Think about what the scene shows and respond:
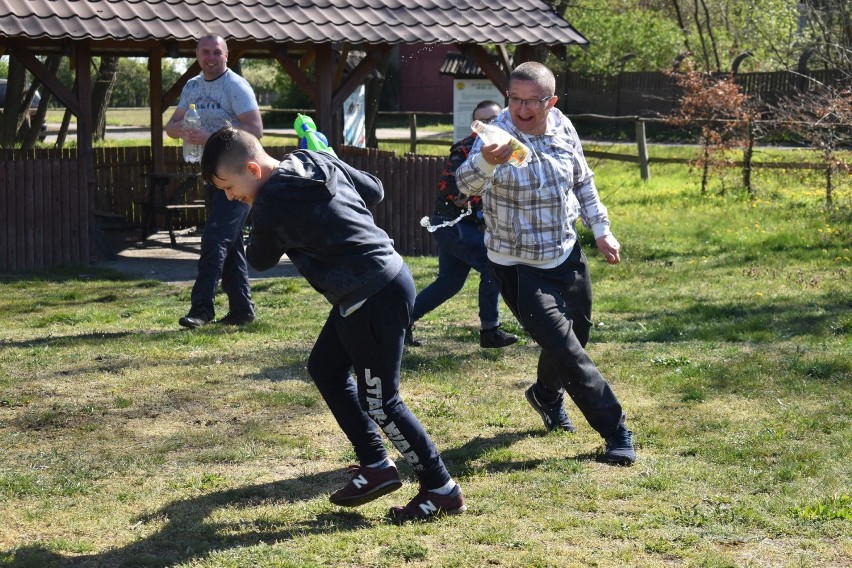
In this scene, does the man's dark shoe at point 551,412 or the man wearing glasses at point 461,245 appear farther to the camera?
the man wearing glasses at point 461,245

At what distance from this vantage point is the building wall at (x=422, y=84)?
43562 millimetres

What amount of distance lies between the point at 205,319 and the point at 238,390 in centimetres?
196

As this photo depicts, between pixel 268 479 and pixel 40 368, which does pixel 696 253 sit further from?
pixel 268 479

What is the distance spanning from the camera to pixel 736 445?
18.0 feet

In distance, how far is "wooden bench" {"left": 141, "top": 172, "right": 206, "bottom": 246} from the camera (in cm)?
1395

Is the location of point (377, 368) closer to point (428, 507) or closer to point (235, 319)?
point (428, 507)

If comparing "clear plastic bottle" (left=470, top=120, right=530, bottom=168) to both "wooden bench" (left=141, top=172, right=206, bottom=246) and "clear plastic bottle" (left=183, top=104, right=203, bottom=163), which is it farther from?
"wooden bench" (left=141, top=172, right=206, bottom=246)

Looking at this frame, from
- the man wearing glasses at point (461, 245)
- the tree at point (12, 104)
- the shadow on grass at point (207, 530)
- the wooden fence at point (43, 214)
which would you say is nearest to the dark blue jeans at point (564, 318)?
the shadow on grass at point (207, 530)

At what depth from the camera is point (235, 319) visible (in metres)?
8.49

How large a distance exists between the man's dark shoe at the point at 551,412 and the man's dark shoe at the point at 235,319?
3.32 metres

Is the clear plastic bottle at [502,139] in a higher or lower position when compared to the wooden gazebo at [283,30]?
lower

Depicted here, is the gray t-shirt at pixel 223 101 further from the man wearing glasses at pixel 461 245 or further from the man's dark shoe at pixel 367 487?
the man's dark shoe at pixel 367 487

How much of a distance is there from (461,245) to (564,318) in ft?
7.16

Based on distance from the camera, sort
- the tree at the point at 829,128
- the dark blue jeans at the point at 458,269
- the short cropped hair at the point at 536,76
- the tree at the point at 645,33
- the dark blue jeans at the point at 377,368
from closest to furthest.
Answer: the dark blue jeans at the point at 377,368 → the short cropped hair at the point at 536,76 → the dark blue jeans at the point at 458,269 → the tree at the point at 829,128 → the tree at the point at 645,33
